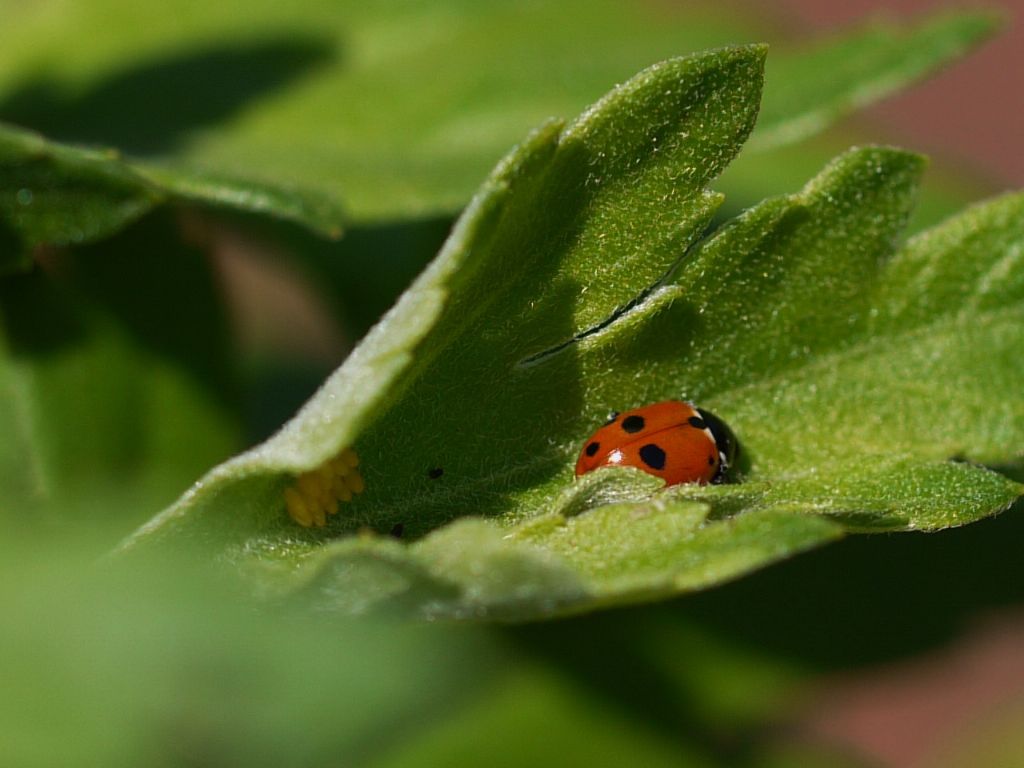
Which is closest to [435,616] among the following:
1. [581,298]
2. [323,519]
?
[323,519]

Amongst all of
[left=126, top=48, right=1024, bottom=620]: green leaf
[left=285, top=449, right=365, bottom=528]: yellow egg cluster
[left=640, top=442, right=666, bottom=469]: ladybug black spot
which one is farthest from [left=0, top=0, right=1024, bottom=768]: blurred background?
[left=640, top=442, right=666, bottom=469]: ladybug black spot

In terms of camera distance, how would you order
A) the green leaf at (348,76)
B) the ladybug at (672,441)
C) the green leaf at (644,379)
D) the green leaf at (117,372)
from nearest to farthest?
1. the green leaf at (644,379)
2. the ladybug at (672,441)
3. the green leaf at (117,372)
4. the green leaf at (348,76)

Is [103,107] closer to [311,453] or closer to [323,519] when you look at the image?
[323,519]

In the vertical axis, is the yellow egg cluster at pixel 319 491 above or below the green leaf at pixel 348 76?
below

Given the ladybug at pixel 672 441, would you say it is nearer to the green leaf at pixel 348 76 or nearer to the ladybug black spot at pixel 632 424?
the ladybug black spot at pixel 632 424

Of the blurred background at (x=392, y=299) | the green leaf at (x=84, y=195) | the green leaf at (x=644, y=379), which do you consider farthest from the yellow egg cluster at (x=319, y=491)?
the green leaf at (x=84, y=195)

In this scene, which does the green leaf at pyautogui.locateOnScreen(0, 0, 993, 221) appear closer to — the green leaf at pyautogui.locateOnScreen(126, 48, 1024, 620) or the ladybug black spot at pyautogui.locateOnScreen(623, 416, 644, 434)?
Result: the green leaf at pyautogui.locateOnScreen(126, 48, 1024, 620)
